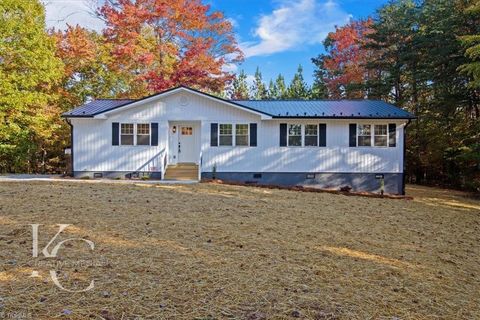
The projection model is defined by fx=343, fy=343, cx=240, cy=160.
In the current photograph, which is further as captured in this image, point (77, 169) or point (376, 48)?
point (376, 48)

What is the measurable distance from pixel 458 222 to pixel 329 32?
25.4 m

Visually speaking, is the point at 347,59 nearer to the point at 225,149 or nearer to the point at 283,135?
the point at 283,135

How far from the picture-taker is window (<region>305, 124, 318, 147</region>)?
14569 millimetres

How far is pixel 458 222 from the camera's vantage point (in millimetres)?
8359

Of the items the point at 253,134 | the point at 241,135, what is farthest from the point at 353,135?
the point at 241,135

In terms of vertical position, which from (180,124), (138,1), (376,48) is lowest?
A: (180,124)

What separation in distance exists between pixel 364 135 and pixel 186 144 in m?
7.76

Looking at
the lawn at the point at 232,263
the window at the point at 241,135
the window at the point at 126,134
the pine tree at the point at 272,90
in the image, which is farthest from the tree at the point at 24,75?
the pine tree at the point at 272,90

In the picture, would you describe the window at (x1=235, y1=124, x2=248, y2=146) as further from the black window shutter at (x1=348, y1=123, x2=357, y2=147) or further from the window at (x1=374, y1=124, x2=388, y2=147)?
the window at (x1=374, y1=124, x2=388, y2=147)

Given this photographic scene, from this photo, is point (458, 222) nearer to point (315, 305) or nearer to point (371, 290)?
point (371, 290)

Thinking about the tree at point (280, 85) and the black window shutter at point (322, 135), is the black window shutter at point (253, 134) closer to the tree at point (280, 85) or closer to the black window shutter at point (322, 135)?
the black window shutter at point (322, 135)

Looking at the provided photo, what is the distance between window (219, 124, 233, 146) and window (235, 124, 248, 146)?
0.26m

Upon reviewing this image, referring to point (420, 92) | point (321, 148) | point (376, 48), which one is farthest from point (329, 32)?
point (321, 148)

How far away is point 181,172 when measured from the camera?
1473cm
